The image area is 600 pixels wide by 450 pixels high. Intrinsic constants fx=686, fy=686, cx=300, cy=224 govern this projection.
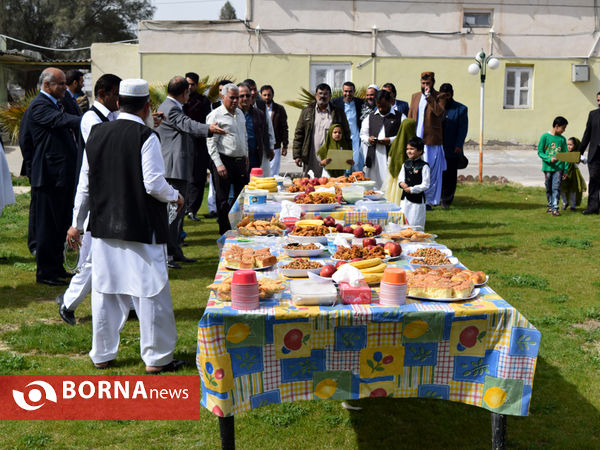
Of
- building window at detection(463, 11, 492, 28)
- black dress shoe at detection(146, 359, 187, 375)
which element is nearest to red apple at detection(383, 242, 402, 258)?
black dress shoe at detection(146, 359, 187, 375)

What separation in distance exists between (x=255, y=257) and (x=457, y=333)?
136cm

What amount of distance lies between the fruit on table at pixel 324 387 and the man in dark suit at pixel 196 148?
7315mm

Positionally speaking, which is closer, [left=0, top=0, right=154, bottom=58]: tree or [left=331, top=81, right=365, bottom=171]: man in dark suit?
[left=331, top=81, right=365, bottom=171]: man in dark suit

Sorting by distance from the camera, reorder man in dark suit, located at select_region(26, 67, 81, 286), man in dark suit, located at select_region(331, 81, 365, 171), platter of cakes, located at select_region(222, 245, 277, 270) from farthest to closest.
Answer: man in dark suit, located at select_region(331, 81, 365, 171) → man in dark suit, located at select_region(26, 67, 81, 286) → platter of cakes, located at select_region(222, 245, 277, 270)

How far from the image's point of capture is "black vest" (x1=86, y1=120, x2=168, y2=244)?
4559 millimetres

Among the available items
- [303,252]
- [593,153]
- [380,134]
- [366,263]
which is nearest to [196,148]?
[380,134]

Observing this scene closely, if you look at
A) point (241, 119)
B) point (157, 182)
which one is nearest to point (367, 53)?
point (241, 119)

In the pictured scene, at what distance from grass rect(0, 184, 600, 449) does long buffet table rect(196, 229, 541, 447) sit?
0.79 meters

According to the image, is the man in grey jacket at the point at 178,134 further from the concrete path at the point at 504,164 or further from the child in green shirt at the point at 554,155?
the concrete path at the point at 504,164

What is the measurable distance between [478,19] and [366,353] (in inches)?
913

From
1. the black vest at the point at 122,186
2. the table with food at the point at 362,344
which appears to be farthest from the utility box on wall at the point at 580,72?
the table with food at the point at 362,344

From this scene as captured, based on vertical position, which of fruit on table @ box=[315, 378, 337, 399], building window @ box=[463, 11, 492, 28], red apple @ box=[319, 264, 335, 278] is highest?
building window @ box=[463, 11, 492, 28]

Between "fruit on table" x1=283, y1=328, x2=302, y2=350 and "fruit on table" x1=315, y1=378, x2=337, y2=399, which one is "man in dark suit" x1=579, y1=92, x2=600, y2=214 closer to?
"fruit on table" x1=315, y1=378, x2=337, y2=399

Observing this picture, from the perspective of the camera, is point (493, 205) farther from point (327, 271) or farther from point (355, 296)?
point (355, 296)
